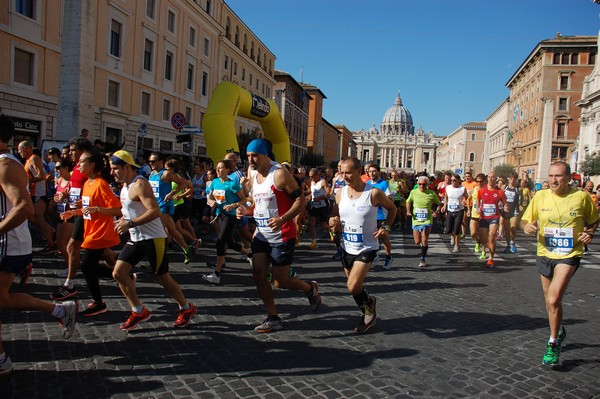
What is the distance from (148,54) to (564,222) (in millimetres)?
28967

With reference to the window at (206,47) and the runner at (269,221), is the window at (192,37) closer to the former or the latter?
the window at (206,47)

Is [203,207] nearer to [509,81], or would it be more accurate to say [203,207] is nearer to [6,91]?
[6,91]

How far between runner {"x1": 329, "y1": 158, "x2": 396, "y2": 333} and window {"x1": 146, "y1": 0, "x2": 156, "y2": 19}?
2755 centimetres

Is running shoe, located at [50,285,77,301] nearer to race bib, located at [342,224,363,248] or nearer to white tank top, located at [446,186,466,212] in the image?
race bib, located at [342,224,363,248]

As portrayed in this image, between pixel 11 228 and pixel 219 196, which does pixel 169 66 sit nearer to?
pixel 219 196

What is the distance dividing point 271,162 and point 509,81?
9353cm

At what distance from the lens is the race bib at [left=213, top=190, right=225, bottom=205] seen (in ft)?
25.2

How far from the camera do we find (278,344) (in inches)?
178

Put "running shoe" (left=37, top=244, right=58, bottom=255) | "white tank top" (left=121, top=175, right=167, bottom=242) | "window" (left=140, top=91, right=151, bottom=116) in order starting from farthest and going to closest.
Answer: "window" (left=140, top=91, right=151, bottom=116) < "running shoe" (left=37, top=244, right=58, bottom=255) < "white tank top" (left=121, top=175, right=167, bottom=242)

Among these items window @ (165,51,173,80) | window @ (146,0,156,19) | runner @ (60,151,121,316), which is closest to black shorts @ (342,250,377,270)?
Result: runner @ (60,151,121,316)

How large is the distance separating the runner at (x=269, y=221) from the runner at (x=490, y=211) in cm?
616

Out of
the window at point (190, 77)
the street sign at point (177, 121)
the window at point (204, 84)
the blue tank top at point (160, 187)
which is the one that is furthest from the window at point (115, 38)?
the blue tank top at point (160, 187)

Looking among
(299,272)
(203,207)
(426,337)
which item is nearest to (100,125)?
(203,207)

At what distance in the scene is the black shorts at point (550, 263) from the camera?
174 inches
